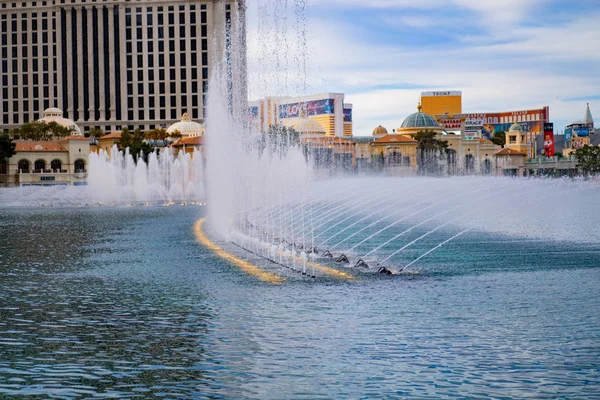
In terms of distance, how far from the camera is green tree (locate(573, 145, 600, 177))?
365 ft

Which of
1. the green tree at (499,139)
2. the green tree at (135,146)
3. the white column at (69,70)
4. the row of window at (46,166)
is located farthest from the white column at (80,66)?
the green tree at (499,139)

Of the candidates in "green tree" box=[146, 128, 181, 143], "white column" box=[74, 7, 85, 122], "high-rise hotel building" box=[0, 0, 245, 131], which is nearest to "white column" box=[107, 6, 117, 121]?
"high-rise hotel building" box=[0, 0, 245, 131]

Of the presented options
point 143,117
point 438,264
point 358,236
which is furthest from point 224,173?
point 143,117

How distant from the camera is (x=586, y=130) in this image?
181m

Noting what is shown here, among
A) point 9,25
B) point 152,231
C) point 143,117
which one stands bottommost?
point 152,231

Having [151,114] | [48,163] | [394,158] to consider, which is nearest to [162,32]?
[151,114]

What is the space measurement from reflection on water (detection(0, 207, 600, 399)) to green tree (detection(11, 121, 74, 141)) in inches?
3924

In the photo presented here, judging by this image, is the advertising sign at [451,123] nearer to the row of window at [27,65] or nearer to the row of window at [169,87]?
the row of window at [169,87]

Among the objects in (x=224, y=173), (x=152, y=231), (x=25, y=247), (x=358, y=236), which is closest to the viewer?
(x=25, y=247)

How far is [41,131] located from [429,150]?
49.6 meters

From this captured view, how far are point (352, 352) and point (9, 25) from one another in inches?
5696

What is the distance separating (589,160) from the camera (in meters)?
113

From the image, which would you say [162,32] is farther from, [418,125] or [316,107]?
[316,107]

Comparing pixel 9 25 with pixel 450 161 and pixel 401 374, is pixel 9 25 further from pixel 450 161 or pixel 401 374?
pixel 401 374
